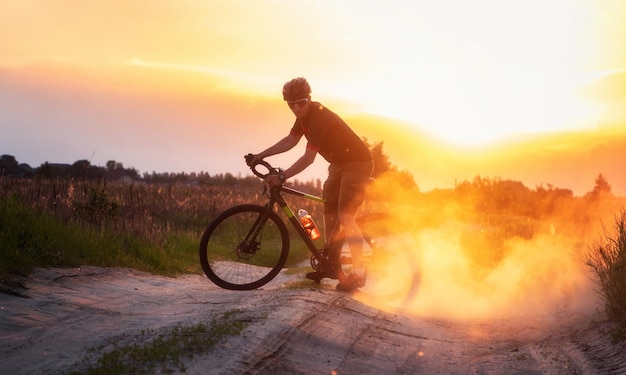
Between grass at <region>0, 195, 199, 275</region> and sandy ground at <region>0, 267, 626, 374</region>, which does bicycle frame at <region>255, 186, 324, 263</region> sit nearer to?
sandy ground at <region>0, 267, 626, 374</region>

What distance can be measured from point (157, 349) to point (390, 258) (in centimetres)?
561

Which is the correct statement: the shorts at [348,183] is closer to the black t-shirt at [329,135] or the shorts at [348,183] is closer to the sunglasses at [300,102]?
the black t-shirt at [329,135]

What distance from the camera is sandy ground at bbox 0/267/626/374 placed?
6.54 meters

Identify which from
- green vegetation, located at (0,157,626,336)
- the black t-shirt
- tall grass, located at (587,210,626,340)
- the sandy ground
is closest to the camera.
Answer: the sandy ground

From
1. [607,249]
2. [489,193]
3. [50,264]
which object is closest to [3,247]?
[50,264]

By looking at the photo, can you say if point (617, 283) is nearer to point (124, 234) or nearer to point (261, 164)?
point (261, 164)

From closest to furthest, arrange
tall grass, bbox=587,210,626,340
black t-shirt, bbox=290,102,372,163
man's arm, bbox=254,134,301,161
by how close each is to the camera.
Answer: tall grass, bbox=587,210,626,340 → black t-shirt, bbox=290,102,372,163 → man's arm, bbox=254,134,301,161

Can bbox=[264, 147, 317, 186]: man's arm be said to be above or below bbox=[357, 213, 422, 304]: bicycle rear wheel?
above

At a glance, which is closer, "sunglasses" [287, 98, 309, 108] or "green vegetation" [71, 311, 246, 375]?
"green vegetation" [71, 311, 246, 375]

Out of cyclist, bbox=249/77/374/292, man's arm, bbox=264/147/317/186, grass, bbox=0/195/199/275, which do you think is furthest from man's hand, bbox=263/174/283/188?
grass, bbox=0/195/199/275

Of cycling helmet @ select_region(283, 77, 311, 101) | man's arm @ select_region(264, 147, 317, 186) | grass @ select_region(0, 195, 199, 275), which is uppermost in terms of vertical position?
cycling helmet @ select_region(283, 77, 311, 101)

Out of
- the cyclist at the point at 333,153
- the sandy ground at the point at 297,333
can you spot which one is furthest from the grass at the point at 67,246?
the cyclist at the point at 333,153

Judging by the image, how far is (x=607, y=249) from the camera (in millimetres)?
9969

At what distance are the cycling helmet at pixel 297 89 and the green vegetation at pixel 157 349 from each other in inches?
133
